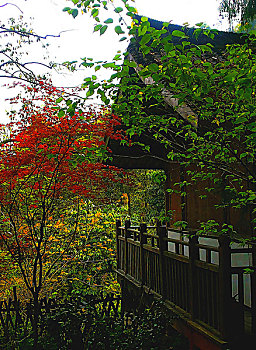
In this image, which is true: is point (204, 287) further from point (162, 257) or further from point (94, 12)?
point (94, 12)

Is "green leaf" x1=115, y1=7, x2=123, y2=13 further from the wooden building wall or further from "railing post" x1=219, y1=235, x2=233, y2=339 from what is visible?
the wooden building wall

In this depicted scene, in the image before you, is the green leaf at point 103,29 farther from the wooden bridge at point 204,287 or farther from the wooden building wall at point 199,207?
the wooden building wall at point 199,207

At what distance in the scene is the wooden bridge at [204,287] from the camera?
4.10 meters

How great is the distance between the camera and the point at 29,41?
6.45 m

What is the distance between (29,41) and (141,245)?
3.99 meters

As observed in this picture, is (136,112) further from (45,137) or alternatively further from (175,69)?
(45,137)

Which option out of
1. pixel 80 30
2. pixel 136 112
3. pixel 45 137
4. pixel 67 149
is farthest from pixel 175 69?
pixel 45 137

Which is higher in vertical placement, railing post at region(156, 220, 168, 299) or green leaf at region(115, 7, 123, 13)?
green leaf at region(115, 7, 123, 13)

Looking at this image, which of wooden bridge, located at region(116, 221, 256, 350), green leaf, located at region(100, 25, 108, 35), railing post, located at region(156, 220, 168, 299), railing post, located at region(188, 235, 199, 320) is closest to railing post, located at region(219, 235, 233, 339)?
wooden bridge, located at region(116, 221, 256, 350)

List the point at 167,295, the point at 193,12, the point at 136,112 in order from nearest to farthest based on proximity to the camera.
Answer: the point at 136,112
the point at 167,295
the point at 193,12

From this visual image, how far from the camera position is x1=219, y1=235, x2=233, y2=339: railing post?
4.09 meters

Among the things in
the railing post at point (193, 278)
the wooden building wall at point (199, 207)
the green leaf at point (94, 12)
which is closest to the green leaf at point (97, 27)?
the green leaf at point (94, 12)

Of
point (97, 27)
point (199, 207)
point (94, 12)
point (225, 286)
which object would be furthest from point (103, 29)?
point (199, 207)

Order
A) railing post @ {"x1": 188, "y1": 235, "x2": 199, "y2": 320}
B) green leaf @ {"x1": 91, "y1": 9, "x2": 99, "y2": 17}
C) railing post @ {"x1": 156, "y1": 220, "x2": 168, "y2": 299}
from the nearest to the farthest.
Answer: green leaf @ {"x1": 91, "y1": 9, "x2": 99, "y2": 17} → railing post @ {"x1": 188, "y1": 235, "x2": 199, "y2": 320} → railing post @ {"x1": 156, "y1": 220, "x2": 168, "y2": 299}
